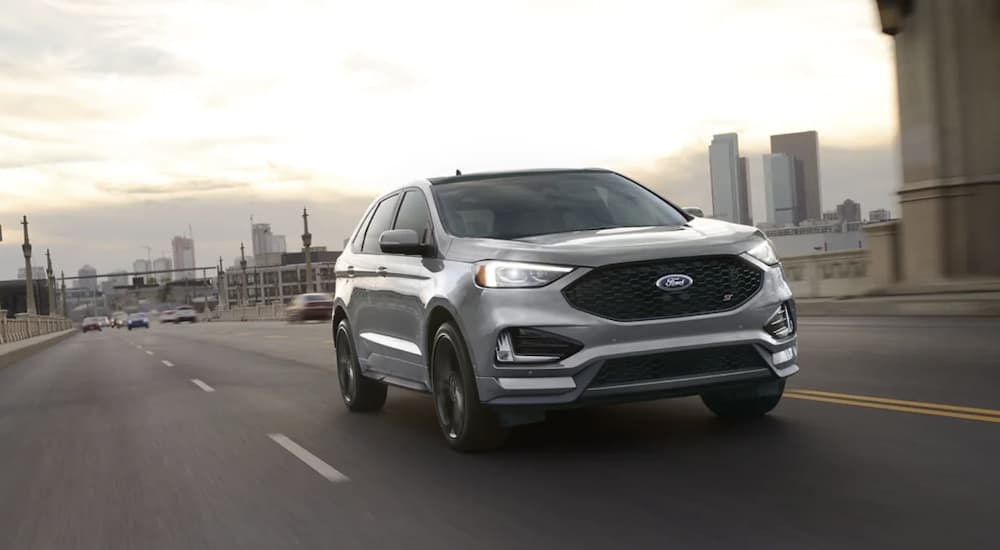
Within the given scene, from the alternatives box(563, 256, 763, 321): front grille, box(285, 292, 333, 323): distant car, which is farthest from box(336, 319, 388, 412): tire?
box(285, 292, 333, 323): distant car

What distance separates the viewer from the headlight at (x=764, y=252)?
261 inches

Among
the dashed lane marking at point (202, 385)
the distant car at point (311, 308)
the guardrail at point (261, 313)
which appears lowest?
the guardrail at point (261, 313)

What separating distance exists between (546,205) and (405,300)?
47.2 inches

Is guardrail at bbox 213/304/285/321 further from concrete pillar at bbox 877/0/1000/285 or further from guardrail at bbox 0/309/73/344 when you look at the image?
concrete pillar at bbox 877/0/1000/285

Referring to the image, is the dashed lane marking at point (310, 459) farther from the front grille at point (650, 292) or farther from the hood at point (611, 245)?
the front grille at point (650, 292)

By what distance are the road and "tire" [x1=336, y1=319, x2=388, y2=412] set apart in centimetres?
18

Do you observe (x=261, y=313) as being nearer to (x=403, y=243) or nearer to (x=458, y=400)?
(x=403, y=243)

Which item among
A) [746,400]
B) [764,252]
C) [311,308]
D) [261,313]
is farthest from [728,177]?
[261,313]

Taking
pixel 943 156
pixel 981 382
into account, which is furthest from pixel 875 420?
pixel 943 156

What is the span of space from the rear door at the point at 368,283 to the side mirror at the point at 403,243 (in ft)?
3.59

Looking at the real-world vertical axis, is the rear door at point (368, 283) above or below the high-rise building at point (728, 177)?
below

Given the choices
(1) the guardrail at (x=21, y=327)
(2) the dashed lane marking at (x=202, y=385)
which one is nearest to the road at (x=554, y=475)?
(2) the dashed lane marking at (x=202, y=385)

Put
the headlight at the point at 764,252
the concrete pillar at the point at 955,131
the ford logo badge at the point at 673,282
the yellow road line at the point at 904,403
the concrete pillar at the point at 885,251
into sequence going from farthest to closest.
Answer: the concrete pillar at the point at 885,251
the concrete pillar at the point at 955,131
the yellow road line at the point at 904,403
the headlight at the point at 764,252
the ford logo badge at the point at 673,282

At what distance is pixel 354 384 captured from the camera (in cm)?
966
